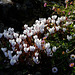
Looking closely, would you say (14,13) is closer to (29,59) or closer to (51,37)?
(51,37)

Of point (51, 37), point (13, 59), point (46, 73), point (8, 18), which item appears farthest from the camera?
point (8, 18)

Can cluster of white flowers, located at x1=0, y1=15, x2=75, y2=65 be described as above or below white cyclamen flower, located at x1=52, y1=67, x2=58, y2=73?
above

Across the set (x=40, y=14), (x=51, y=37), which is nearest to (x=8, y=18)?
(x=40, y=14)

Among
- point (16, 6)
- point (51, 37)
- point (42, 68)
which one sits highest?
point (16, 6)

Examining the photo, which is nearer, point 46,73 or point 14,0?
point 46,73

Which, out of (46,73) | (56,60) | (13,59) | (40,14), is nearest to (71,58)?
(56,60)

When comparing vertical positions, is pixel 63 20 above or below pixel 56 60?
above

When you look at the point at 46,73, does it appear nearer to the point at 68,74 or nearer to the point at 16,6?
the point at 68,74

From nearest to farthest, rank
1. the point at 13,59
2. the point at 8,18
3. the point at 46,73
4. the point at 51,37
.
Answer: the point at 13,59, the point at 46,73, the point at 51,37, the point at 8,18

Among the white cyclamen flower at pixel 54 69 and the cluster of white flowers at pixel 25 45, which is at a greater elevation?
the cluster of white flowers at pixel 25 45

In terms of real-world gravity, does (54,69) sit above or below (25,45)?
below
